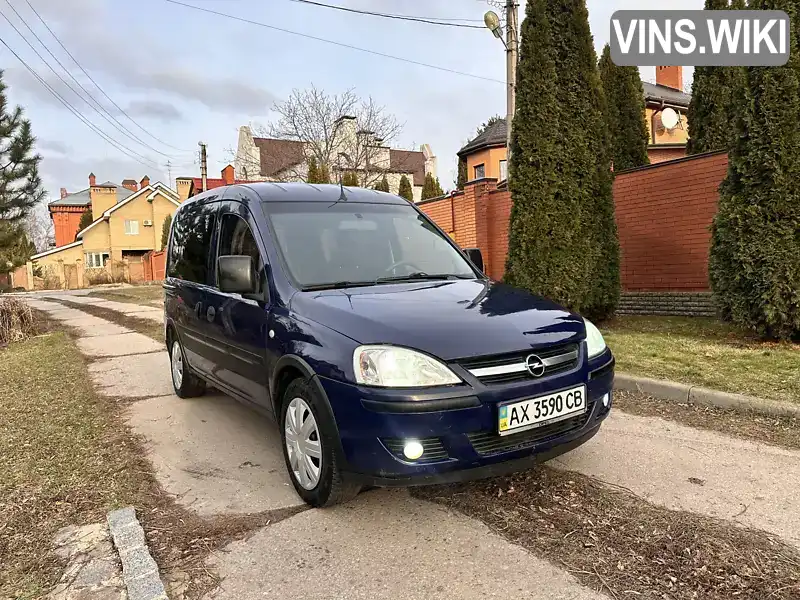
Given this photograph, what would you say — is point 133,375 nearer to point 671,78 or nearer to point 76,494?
point 76,494

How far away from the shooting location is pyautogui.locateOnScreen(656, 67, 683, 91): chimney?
2852cm

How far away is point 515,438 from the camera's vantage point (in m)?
2.78

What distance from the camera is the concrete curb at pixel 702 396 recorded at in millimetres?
4336

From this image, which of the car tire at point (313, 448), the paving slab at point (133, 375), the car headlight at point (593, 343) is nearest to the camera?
the car tire at point (313, 448)

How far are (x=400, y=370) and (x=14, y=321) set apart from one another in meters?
11.9

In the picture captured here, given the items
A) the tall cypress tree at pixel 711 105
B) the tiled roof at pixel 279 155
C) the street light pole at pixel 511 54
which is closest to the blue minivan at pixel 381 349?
the street light pole at pixel 511 54

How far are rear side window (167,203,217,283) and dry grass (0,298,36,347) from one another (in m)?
7.59

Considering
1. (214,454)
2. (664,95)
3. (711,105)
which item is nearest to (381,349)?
(214,454)

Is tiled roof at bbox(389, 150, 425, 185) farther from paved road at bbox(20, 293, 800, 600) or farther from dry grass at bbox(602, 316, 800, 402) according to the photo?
paved road at bbox(20, 293, 800, 600)

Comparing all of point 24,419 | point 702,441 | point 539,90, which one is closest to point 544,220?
point 539,90

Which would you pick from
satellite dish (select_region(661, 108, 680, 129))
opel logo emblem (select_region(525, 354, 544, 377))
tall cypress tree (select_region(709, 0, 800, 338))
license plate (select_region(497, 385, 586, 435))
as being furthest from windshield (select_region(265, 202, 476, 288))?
satellite dish (select_region(661, 108, 680, 129))

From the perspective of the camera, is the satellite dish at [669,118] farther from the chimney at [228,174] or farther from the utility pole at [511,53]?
the chimney at [228,174]

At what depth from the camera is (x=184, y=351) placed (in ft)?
18.1

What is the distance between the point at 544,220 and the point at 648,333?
2.13 metres
